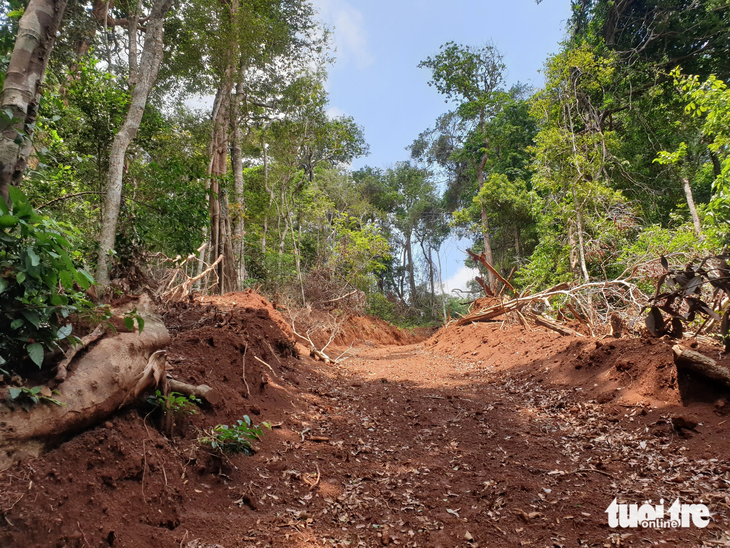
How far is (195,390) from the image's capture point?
294cm

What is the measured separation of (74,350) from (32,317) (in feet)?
1.39

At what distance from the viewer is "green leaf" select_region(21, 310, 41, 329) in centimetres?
174

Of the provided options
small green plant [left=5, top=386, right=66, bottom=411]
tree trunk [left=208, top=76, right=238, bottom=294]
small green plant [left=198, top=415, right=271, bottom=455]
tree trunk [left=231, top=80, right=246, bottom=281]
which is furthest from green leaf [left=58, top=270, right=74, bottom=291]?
tree trunk [left=231, top=80, right=246, bottom=281]

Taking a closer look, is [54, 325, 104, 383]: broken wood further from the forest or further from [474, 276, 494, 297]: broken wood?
[474, 276, 494, 297]: broken wood

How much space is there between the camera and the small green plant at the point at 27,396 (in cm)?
165

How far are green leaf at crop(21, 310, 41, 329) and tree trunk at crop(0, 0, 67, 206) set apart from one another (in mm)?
797

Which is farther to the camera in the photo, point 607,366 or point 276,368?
point 276,368

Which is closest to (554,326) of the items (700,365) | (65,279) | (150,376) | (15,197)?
(700,365)

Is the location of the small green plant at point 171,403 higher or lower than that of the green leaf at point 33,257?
lower

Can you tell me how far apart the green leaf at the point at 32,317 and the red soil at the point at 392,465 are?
0.63 metres

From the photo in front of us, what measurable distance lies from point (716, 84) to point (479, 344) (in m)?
6.02

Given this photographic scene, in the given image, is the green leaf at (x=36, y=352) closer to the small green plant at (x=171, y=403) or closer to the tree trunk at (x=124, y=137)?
the small green plant at (x=171, y=403)

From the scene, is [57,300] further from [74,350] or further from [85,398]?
[85,398]

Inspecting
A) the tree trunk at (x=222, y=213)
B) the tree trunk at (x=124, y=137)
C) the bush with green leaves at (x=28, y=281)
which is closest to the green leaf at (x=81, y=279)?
the bush with green leaves at (x=28, y=281)
